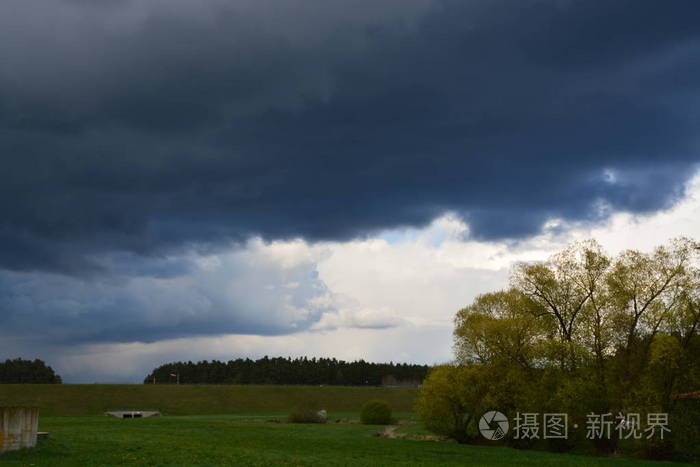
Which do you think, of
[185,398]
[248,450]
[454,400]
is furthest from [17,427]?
[185,398]

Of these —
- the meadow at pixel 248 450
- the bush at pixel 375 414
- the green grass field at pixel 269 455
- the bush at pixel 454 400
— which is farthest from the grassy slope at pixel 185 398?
the green grass field at pixel 269 455

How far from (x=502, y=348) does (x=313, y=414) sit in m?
47.8

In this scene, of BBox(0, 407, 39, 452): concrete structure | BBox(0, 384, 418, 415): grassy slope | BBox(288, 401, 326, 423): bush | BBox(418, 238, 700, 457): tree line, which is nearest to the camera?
BBox(0, 407, 39, 452): concrete structure

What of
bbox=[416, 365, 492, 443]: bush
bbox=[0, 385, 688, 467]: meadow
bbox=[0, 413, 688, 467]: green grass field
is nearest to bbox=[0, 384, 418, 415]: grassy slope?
bbox=[0, 385, 688, 467]: meadow

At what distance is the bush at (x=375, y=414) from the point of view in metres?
101

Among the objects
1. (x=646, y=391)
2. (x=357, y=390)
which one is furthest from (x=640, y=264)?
(x=357, y=390)

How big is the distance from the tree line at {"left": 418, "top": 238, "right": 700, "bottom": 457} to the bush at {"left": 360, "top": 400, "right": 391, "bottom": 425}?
35706 mm

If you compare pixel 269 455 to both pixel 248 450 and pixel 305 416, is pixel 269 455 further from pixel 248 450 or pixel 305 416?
pixel 305 416

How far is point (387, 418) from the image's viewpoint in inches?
4013

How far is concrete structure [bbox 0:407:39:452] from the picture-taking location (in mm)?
34562

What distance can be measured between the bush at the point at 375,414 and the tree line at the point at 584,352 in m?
35.7

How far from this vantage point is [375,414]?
10081 cm

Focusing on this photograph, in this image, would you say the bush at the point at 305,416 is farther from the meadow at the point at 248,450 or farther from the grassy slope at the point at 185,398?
the grassy slope at the point at 185,398

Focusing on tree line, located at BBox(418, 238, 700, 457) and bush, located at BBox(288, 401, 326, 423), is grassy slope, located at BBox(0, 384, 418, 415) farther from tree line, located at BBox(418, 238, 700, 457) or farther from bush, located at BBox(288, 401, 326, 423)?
tree line, located at BBox(418, 238, 700, 457)
